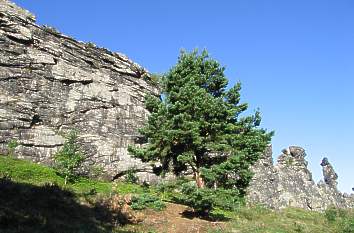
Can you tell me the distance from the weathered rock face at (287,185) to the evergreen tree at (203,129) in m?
24.6

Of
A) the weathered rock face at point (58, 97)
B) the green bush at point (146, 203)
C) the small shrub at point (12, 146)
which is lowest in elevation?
the green bush at point (146, 203)

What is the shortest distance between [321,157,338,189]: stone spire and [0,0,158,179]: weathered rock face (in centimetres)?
6232

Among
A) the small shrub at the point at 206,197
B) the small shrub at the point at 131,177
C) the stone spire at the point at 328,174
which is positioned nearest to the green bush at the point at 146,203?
the small shrub at the point at 206,197

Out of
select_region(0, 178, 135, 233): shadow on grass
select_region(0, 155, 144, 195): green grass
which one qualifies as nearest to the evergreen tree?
select_region(0, 178, 135, 233): shadow on grass

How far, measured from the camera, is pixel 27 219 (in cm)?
1620

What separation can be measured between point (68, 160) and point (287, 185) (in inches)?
1413

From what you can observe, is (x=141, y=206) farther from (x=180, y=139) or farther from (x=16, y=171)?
(x=16, y=171)

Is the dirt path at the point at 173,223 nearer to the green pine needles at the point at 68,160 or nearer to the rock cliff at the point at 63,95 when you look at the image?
the green pine needles at the point at 68,160

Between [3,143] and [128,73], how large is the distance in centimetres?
1744

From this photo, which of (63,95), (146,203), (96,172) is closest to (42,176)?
(96,172)

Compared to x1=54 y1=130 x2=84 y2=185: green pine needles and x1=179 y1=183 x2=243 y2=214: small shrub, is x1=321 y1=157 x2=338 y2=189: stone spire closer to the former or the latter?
→ x1=54 y1=130 x2=84 y2=185: green pine needles

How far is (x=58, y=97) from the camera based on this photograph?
40594 millimetres

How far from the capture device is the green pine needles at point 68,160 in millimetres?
33094

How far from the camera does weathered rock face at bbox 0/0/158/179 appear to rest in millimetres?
37188
